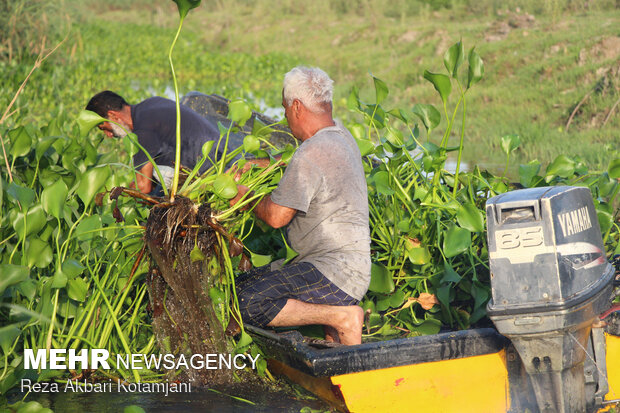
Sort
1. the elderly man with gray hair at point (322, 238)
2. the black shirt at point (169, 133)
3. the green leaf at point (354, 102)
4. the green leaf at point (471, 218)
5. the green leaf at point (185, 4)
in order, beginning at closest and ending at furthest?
the green leaf at point (185, 4) → the green leaf at point (471, 218) → the elderly man with gray hair at point (322, 238) → the green leaf at point (354, 102) → the black shirt at point (169, 133)

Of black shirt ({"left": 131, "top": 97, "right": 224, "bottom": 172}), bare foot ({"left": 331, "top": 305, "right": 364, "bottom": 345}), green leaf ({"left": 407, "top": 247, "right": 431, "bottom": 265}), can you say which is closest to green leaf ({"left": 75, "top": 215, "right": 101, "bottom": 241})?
bare foot ({"left": 331, "top": 305, "right": 364, "bottom": 345})

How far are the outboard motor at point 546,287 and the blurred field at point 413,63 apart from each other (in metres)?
1.55

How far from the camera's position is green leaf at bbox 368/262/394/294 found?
123 inches

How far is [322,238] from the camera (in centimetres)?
282

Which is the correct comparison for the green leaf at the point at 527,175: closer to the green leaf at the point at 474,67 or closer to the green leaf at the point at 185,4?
the green leaf at the point at 474,67

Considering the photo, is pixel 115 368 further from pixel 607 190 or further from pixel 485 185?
pixel 607 190

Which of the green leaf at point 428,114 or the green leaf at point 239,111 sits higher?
the green leaf at point 239,111

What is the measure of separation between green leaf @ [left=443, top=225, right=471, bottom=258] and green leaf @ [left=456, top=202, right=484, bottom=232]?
0.36ft

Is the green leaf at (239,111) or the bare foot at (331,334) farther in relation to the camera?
the green leaf at (239,111)

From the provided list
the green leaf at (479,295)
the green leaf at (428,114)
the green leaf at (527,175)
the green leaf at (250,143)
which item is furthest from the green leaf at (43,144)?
the green leaf at (527,175)

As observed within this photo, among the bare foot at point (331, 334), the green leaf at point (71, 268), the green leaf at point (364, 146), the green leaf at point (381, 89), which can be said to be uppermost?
the green leaf at point (381, 89)

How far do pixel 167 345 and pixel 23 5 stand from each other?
10.3m

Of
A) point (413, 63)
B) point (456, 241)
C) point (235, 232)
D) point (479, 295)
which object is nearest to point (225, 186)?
point (235, 232)

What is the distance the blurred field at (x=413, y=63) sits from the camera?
8.18 meters
